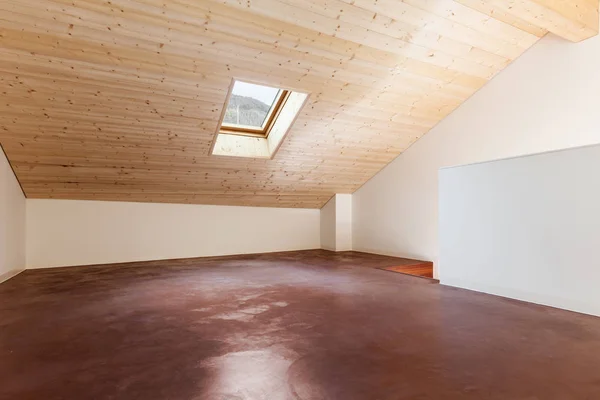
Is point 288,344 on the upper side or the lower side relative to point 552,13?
lower

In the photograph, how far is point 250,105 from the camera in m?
4.65

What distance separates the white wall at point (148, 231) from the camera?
15.5 feet

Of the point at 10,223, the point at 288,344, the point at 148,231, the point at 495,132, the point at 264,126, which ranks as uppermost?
the point at 264,126

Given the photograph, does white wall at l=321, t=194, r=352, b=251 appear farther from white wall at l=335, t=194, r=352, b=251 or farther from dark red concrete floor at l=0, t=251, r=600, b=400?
dark red concrete floor at l=0, t=251, r=600, b=400

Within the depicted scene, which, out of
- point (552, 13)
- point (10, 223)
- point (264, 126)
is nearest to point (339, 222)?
point (264, 126)

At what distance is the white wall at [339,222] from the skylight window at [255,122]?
2155mm

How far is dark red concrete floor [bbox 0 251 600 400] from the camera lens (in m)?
Answer: 1.45

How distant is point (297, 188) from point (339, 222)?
3.86 feet

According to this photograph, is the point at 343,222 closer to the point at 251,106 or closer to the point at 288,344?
the point at 251,106

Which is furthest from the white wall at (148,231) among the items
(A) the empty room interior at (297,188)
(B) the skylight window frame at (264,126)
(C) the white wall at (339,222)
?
(B) the skylight window frame at (264,126)

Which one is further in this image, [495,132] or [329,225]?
[329,225]

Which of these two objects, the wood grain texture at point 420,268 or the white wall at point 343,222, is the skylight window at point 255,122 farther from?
the wood grain texture at point 420,268

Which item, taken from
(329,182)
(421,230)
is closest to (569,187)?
(421,230)

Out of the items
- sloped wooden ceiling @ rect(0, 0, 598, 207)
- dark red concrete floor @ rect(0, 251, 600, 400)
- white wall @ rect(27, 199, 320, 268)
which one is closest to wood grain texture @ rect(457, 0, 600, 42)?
sloped wooden ceiling @ rect(0, 0, 598, 207)
